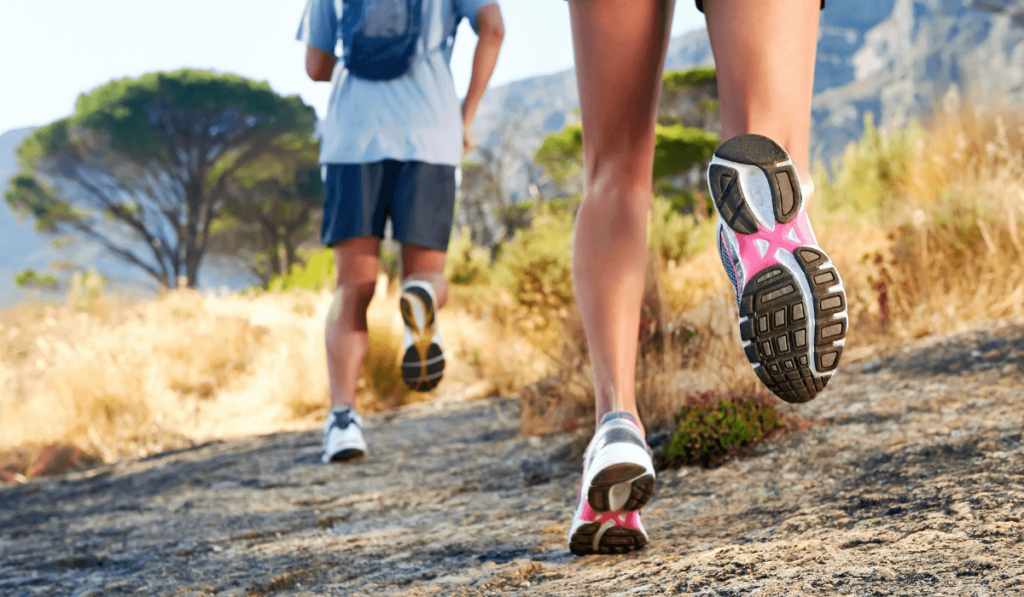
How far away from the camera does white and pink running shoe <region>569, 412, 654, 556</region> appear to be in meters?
1.08

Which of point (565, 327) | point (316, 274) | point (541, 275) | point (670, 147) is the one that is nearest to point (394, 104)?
point (565, 327)

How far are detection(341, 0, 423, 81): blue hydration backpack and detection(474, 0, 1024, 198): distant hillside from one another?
1347 inches

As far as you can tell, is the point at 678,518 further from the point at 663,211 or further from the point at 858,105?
the point at 858,105

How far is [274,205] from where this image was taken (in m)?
23.7

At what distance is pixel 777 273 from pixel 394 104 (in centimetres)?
197

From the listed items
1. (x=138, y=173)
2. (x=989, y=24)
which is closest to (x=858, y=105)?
(x=989, y=24)

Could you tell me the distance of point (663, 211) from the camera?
199 inches

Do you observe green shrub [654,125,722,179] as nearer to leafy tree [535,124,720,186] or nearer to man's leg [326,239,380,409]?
leafy tree [535,124,720,186]

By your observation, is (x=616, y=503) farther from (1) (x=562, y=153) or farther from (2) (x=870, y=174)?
(1) (x=562, y=153)

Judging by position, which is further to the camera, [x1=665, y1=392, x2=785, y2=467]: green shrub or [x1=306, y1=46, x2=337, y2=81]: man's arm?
[x1=306, y1=46, x2=337, y2=81]: man's arm

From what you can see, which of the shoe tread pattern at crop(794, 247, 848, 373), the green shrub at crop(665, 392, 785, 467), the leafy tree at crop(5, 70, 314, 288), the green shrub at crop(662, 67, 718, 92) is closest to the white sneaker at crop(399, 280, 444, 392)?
the green shrub at crop(665, 392, 785, 467)

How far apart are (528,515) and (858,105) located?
78.9 m

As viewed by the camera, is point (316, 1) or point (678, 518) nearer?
point (678, 518)

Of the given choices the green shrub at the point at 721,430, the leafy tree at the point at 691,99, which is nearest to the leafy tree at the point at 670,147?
the leafy tree at the point at 691,99
